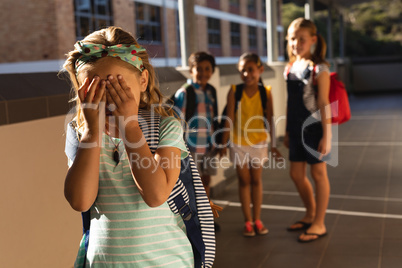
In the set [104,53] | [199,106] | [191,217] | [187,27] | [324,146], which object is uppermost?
[187,27]

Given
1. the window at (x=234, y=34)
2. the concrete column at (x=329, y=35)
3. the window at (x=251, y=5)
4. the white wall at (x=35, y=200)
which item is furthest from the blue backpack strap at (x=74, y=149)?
the window at (x=251, y=5)

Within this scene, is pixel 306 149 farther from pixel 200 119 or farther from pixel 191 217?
→ pixel 191 217

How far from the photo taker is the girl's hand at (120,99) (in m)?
1.12

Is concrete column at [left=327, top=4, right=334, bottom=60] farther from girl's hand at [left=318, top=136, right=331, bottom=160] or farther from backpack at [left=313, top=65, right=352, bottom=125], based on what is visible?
girl's hand at [left=318, top=136, right=331, bottom=160]

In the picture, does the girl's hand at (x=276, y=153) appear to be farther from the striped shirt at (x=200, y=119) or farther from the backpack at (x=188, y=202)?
the backpack at (x=188, y=202)

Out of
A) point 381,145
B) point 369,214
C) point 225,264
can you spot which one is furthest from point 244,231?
point 381,145

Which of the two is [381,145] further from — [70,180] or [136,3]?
[136,3]

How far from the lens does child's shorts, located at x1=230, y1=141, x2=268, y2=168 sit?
11.9 feet

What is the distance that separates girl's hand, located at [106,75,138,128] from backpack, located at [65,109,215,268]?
0.16 metres

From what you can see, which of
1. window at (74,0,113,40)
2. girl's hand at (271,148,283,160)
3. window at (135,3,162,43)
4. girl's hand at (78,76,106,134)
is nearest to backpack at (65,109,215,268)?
girl's hand at (78,76,106,134)

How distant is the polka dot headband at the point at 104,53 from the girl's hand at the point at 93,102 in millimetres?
96

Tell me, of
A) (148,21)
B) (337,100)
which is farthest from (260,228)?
(148,21)

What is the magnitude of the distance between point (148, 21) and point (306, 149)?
2698 centimetres

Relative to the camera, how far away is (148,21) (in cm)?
2928
